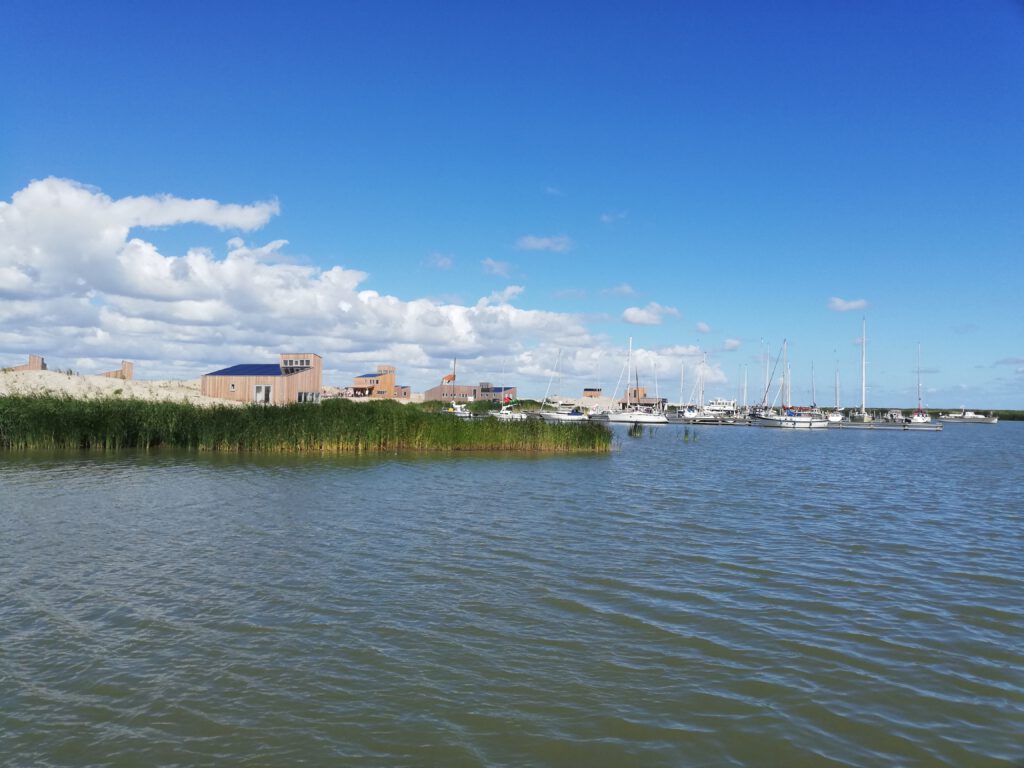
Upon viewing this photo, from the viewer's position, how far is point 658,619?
32.8ft

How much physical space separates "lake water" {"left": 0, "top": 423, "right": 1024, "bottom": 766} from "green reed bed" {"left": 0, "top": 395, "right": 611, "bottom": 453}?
13.7 m

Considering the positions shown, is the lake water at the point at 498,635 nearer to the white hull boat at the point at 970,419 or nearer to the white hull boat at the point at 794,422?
the white hull boat at the point at 794,422

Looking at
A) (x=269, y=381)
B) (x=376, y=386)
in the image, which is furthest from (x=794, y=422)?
(x=376, y=386)

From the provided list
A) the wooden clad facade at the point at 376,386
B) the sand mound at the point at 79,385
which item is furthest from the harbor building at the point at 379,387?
the sand mound at the point at 79,385

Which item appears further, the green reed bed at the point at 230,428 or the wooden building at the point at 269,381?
the wooden building at the point at 269,381

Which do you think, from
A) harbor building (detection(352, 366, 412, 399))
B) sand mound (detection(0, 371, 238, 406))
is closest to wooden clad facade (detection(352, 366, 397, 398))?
harbor building (detection(352, 366, 412, 399))

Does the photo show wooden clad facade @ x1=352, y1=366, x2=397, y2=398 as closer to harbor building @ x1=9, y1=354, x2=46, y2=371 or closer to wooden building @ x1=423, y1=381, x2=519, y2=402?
wooden building @ x1=423, y1=381, x2=519, y2=402

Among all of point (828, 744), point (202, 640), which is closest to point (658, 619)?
point (828, 744)

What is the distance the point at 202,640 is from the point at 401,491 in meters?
13.7

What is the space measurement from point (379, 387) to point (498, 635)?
129m

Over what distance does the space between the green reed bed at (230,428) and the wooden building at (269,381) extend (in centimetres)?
3143

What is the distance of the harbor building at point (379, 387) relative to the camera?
134 m

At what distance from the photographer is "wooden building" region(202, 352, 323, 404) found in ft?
224

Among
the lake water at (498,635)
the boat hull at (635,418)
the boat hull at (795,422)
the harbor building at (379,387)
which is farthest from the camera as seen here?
the harbor building at (379,387)
